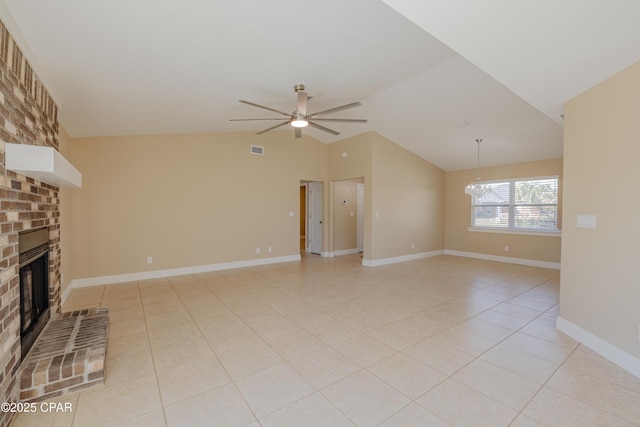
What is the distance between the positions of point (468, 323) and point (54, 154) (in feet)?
13.3

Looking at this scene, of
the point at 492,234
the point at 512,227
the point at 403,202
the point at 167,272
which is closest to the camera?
the point at 167,272

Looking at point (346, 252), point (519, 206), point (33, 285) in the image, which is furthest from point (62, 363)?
point (519, 206)

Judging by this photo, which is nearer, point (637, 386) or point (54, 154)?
point (54, 154)

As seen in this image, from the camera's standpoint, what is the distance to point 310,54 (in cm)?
298

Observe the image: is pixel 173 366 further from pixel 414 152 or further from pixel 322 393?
pixel 414 152

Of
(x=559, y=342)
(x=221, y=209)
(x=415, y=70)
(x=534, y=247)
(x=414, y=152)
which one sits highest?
(x=415, y=70)

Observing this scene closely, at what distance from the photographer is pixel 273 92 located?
3.87m

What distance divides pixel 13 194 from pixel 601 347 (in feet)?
15.7

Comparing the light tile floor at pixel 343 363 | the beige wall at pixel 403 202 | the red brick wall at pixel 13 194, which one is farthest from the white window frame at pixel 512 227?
the red brick wall at pixel 13 194

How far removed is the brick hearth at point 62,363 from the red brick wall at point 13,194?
0.10 metres

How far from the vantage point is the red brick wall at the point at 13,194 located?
168 cm

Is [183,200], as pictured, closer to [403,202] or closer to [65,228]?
[65,228]

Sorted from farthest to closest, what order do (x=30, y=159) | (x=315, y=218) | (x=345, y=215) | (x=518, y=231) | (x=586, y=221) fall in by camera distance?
(x=315, y=218)
(x=345, y=215)
(x=518, y=231)
(x=586, y=221)
(x=30, y=159)

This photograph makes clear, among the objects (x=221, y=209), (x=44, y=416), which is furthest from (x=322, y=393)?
(x=221, y=209)
